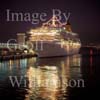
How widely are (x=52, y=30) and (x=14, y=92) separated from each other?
63.6 ft

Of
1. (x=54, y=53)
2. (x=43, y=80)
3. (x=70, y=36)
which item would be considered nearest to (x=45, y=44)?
(x=54, y=53)

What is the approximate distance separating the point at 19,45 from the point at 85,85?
23848 mm

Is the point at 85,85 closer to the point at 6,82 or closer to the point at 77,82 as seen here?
the point at 77,82

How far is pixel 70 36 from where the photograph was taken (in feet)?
99.0

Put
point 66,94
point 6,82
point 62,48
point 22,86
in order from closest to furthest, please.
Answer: point 66,94, point 22,86, point 6,82, point 62,48

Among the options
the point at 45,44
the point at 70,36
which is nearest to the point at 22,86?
the point at 45,44

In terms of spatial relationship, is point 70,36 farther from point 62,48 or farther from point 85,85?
point 85,85

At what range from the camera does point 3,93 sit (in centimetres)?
718

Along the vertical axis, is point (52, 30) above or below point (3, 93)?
above

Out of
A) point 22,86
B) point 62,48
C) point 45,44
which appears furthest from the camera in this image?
point 62,48

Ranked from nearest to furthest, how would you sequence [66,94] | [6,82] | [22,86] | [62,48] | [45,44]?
1. [66,94]
2. [22,86]
3. [6,82]
4. [45,44]
5. [62,48]

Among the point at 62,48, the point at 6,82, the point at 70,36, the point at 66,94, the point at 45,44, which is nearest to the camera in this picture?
the point at 66,94

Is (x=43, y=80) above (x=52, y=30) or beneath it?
beneath

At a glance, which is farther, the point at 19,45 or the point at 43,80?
the point at 19,45
